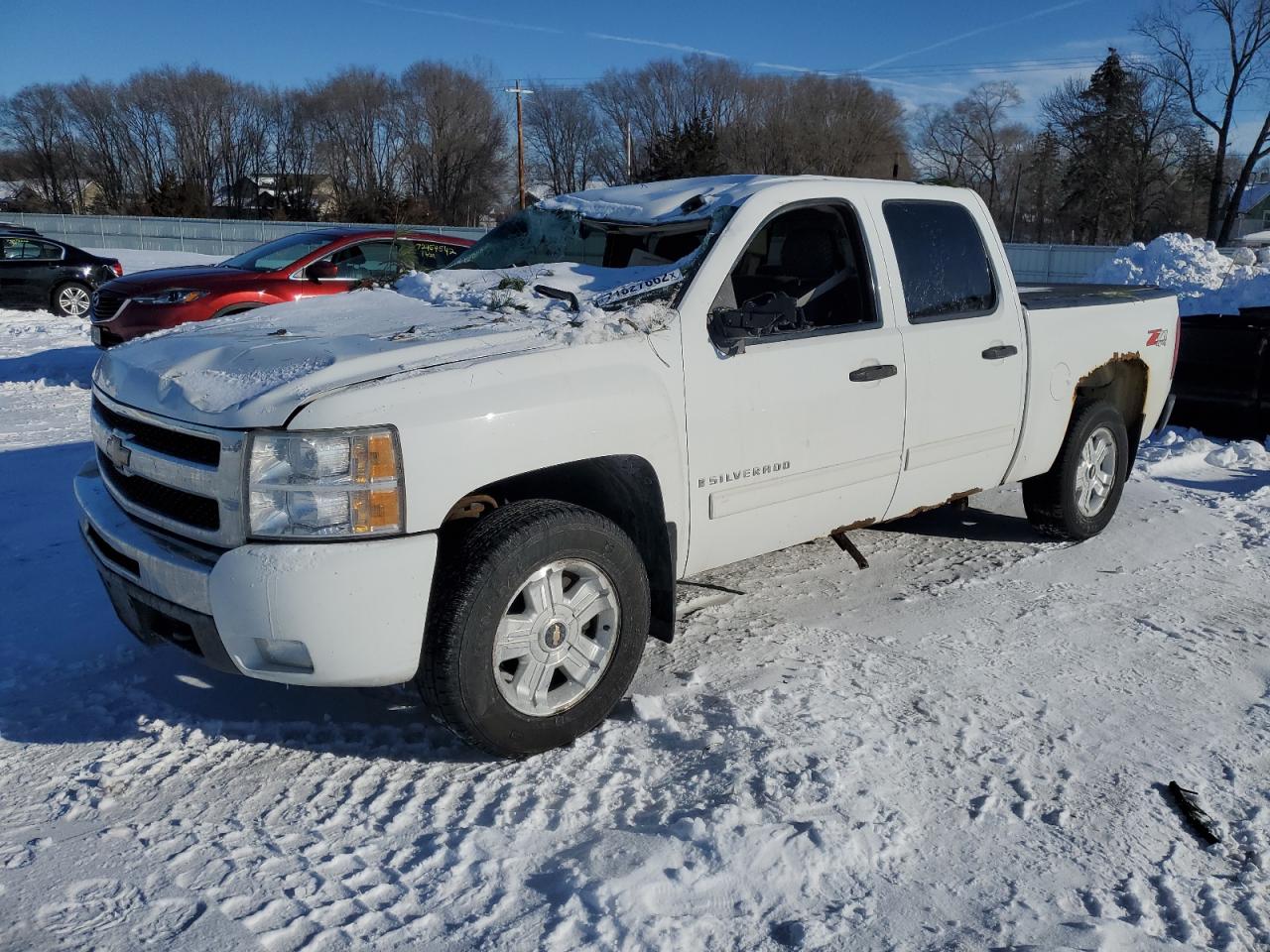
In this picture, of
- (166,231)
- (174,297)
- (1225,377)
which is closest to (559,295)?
(1225,377)

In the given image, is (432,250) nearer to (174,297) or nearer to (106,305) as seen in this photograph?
(174,297)

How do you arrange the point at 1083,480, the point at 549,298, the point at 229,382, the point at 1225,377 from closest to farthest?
1. the point at 229,382
2. the point at 549,298
3. the point at 1083,480
4. the point at 1225,377

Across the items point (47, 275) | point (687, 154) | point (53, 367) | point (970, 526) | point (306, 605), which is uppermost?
point (687, 154)

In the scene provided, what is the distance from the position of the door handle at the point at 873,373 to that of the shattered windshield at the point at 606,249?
0.80 metres

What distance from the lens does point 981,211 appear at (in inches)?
204

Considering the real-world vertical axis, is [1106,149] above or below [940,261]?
above

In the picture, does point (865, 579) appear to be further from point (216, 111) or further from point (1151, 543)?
point (216, 111)

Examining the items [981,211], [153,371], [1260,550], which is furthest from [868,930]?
[1260,550]

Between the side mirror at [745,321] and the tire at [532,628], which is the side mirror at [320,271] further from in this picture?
the tire at [532,628]

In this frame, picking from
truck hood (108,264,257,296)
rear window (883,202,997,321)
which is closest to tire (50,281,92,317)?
truck hood (108,264,257,296)

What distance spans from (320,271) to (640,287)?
25.1 feet

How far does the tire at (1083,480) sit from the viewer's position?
18.3 ft

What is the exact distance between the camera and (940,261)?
187 inches

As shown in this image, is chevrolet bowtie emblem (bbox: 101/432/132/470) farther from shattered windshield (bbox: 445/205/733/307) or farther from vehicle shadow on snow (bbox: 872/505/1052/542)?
vehicle shadow on snow (bbox: 872/505/1052/542)
